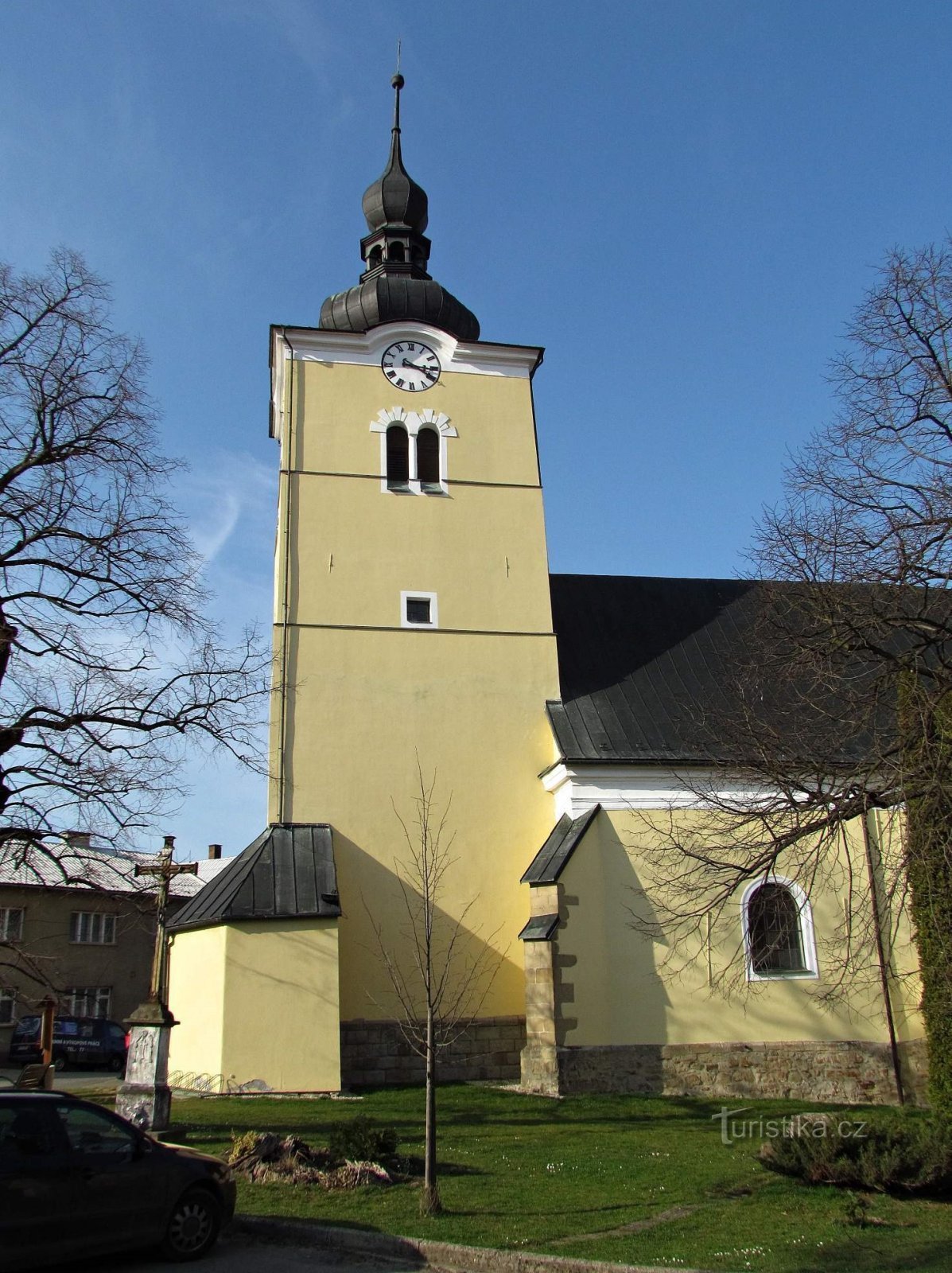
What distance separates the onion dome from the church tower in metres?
0.07

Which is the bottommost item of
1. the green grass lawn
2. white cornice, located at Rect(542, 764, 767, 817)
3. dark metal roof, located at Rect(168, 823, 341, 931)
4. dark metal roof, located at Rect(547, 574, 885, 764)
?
→ the green grass lawn

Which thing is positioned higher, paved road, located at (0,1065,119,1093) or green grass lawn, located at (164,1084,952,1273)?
paved road, located at (0,1065,119,1093)

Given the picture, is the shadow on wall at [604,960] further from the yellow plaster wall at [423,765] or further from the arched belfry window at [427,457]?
the arched belfry window at [427,457]

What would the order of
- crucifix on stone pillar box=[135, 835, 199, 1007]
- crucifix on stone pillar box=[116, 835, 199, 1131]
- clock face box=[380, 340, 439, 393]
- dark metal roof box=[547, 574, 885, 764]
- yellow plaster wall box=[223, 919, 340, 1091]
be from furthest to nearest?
clock face box=[380, 340, 439, 393]
dark metal roof box=[547, 574, 885, 764]
yellow plaster wall box=[223, 919, 340, 1091]
crucifix on stone pillar box=[135, 835, 199, 1007]
crucifix on stone pillar box=[116, 835, 199, 1131]

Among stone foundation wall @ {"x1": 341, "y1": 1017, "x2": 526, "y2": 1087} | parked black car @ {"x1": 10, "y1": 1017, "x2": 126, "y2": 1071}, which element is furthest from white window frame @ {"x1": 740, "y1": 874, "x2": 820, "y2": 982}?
parked black car @ {"x1": 10, "y1": 1017, "x2": 126, "y2": 1071}

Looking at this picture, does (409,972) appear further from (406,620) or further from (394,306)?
(394,306)

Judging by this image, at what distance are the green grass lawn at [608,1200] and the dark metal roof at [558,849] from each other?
11.5 ft

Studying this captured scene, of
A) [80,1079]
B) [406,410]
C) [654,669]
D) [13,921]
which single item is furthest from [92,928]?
[654,669]

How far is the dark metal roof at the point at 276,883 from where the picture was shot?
15.9m

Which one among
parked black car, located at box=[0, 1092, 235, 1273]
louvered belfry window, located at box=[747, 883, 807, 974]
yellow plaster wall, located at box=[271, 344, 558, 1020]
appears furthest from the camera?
yellow plaster wall, located at box=[271, 344, 558, 1020]

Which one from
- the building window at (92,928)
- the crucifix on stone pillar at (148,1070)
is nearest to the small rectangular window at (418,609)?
the crucifix on stone pillar at (148,1070)

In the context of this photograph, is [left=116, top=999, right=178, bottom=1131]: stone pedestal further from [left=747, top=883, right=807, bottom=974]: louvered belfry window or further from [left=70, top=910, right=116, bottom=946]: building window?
[left=70, top=910, right=116, bottom=946]: building window

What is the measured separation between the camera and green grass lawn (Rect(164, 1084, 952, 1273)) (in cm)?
753

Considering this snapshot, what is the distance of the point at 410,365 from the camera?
21266 millimetres
